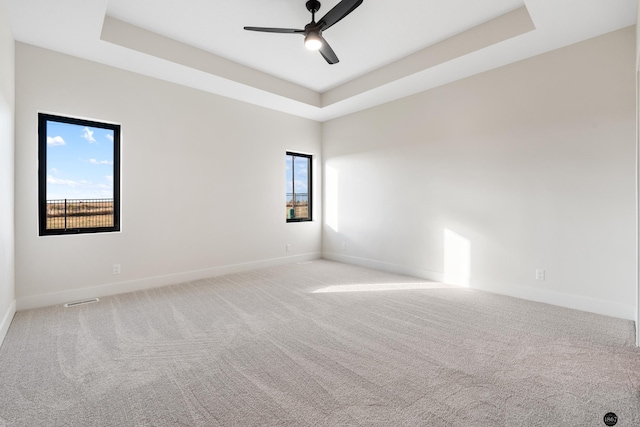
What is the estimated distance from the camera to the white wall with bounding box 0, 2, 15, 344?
2492 mm

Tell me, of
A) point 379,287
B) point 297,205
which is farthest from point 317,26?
point 297,205

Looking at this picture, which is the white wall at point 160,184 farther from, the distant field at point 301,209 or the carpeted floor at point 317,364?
the carpeted floor at point 317,364

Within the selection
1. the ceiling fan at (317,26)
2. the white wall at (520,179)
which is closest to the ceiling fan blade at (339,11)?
the ceiling fan at (317,26)

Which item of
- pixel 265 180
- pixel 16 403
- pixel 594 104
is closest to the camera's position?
pixel 16 403

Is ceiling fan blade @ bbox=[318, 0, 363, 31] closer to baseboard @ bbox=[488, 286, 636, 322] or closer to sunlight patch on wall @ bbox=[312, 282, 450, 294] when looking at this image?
sunlight patch on wall @ bbox=[312, 282, 450, 294]

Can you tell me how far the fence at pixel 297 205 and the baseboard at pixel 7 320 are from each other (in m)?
3.82

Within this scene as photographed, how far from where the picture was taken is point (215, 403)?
1724 mm

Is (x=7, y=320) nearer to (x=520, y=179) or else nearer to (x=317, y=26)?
(x=317, y=26)

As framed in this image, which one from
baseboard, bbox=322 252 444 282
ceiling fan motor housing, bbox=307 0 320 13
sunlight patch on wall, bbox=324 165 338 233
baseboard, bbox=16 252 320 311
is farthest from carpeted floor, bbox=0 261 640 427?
ceiling fan motor housing, bbox=307 0 320 13

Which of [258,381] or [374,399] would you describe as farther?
[258,381]

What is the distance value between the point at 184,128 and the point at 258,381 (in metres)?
3.61

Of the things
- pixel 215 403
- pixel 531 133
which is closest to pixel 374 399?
pixel 215 403

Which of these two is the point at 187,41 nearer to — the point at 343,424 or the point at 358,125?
the point at 358,125

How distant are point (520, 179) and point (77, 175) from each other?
5250 mm
